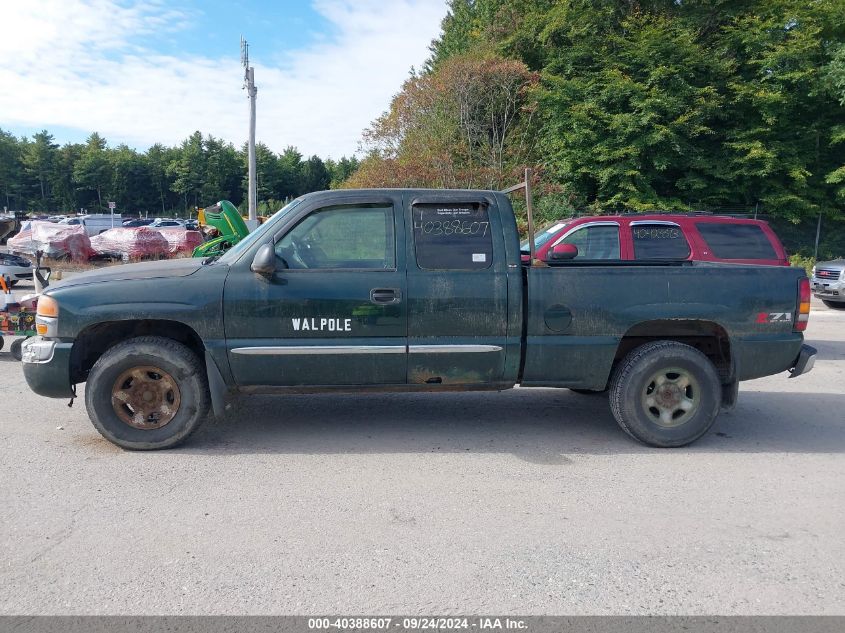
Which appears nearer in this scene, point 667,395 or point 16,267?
point 667,395

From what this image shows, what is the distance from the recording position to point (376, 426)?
5.47 meters

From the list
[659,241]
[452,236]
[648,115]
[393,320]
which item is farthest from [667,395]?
[648,115]

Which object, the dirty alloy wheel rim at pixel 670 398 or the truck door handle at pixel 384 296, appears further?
the dirty alloy wheel rim at pixel 670 398

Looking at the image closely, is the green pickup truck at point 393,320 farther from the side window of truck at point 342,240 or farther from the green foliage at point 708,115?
the green foliage at point 708,115

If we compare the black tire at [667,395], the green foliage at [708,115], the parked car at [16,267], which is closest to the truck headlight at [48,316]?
the black tire at [667,395]

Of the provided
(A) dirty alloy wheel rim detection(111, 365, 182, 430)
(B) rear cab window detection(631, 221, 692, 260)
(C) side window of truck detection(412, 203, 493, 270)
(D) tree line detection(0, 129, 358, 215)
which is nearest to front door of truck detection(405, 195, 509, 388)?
(C) side window of truck detection(412, 203, 493, 270)

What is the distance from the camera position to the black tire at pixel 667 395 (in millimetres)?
4949

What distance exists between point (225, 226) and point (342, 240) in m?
4.25

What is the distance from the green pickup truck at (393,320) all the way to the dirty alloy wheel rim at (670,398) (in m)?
0.01

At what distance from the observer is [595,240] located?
26.6 ft

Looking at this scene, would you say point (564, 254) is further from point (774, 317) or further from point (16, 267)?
point (16, 267)

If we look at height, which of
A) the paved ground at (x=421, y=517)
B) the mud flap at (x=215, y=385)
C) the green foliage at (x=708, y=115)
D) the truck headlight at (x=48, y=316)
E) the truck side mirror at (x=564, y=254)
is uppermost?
the green foliage at (x=708, y=115)

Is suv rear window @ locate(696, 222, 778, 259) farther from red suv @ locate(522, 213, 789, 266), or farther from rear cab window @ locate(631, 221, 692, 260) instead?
rear cab window @ locate(631, 221, 692, 260)

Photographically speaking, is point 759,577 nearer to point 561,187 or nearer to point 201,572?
point 201,572
